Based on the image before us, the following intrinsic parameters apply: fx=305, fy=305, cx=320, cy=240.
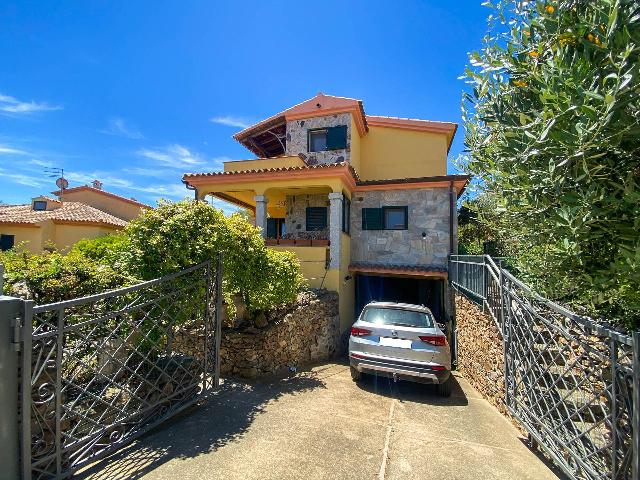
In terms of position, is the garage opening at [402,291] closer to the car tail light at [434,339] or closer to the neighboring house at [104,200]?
the car tail light at [434,339]

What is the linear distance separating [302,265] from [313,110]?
7.15m

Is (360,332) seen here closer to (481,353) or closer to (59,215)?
(481,353)

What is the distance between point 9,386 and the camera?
8.45ft

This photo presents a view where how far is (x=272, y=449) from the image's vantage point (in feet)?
12.4

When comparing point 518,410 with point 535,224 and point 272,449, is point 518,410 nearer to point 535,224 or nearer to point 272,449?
point 535,224

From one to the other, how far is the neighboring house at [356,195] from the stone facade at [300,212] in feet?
0.14

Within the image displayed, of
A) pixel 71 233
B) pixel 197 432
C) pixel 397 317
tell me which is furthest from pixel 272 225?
pixel 71 233

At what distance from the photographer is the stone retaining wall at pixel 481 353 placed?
5.51 m

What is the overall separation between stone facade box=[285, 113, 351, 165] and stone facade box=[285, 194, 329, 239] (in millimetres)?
1579

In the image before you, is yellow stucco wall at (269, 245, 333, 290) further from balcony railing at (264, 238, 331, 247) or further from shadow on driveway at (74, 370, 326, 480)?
shadow on driveway at (74, 370, 326, 480)

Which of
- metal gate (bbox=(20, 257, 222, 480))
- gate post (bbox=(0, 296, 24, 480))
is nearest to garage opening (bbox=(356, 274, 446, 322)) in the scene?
metal gate (bbox=(20, 257, 222, 480))

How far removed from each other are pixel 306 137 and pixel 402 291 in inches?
337

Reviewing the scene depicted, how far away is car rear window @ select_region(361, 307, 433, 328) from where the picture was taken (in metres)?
6.27

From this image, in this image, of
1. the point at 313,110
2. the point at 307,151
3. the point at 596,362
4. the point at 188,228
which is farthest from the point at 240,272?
the point at 313,110
